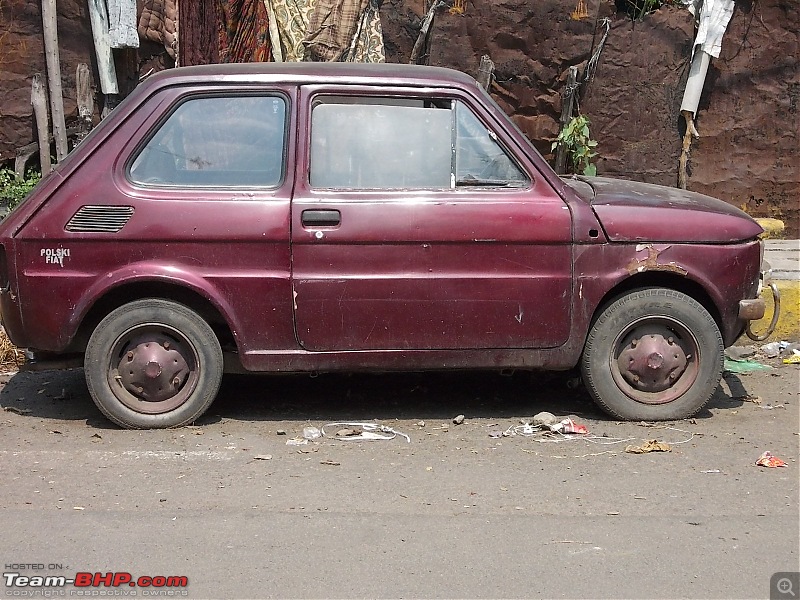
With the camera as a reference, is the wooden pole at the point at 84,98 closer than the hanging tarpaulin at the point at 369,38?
Yes

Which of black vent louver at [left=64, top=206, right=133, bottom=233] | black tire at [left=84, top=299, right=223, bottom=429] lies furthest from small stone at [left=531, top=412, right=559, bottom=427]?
black vent louver at [left=64, top=206, right=133, bottom=233]

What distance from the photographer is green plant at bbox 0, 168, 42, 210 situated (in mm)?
8305

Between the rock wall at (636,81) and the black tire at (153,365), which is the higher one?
the rock wall at (636,81)

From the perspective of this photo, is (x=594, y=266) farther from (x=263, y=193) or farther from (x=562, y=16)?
(x=562, y=16)

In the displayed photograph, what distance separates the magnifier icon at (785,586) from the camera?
327 centimetres

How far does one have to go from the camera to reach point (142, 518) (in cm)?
381

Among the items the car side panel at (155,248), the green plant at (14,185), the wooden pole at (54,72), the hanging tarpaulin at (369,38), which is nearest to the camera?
the car side panel at (155,248)

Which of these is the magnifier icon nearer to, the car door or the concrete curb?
the car door

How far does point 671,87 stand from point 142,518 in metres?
7.03

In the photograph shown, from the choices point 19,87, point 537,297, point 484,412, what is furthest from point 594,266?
point 19,87

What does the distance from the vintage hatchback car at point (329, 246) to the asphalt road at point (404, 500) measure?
423 millimetres

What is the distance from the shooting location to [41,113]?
8.51 meters
